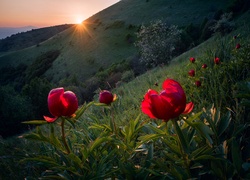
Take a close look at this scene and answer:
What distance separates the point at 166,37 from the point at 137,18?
25459mm

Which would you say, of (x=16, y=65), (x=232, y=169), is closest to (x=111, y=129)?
(x=232, y=169)

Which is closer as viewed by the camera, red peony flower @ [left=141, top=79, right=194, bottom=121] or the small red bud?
red peony flower @ [left=141, top=79, right=194, bottom=121]

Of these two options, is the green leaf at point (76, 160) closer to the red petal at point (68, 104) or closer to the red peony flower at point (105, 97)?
the red petal at point (68, 104)

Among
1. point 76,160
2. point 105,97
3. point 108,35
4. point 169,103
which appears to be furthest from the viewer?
point 108,35

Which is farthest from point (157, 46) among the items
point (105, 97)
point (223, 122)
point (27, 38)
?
point (27, 38)

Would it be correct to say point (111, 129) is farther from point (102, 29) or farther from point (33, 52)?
point (33, 52)

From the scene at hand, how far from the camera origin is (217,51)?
13.0ft

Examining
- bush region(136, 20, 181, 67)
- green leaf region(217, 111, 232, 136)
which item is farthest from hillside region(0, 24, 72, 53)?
green leaf region(217, 111, 232, 136)

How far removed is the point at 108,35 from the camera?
46.1 metres

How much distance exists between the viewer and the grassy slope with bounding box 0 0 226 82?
3922 cm

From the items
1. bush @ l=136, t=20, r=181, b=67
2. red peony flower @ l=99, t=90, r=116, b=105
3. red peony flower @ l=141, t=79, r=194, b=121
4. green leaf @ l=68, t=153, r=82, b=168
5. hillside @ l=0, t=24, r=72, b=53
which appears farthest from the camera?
hillside @ l=0, t=24, r=72, b=53

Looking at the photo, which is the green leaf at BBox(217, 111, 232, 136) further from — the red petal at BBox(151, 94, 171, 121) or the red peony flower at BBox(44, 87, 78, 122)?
the red peony flower at BBox(44, 87, 78, 122)

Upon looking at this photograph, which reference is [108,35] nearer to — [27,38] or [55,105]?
[55,105]

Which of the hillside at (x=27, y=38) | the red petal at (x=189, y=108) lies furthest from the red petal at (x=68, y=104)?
the hillside at (x=27, y=38)
